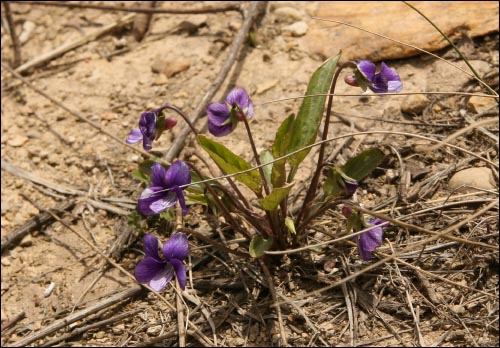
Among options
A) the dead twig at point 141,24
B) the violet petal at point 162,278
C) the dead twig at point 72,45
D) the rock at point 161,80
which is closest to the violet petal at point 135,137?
the violet petal at point 162,278

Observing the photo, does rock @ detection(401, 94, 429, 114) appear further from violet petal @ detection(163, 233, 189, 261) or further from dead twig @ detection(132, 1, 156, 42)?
dead twig @ detection(132, 1, 156, 42)

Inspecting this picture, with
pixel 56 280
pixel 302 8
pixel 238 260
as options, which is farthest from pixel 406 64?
pixel 56 280

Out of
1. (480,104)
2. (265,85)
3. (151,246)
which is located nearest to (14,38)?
(265,85)

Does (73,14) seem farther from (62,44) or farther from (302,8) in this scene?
(302,8)

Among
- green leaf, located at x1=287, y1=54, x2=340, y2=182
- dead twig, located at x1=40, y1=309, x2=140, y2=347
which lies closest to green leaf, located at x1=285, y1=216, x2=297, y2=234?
green leaf, located at x1=287, y1=54, x2=340, y2=182

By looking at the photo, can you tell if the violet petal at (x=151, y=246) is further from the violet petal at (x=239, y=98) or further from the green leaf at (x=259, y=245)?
the violet petal at (x=239, y=98)

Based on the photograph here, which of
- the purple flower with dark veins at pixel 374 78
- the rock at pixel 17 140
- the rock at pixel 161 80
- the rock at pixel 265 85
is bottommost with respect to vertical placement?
the rock at pixel 17 140
